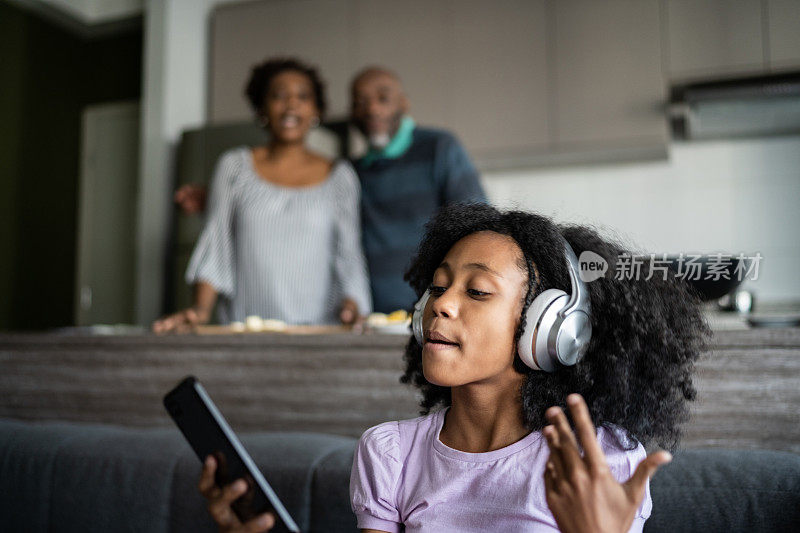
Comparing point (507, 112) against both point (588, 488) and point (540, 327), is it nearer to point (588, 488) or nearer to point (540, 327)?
point (540, 327)

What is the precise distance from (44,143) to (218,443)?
13.9 ft

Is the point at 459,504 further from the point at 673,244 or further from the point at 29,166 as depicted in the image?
the point at 29,166

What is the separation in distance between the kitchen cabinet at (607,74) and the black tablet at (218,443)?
8.69ft

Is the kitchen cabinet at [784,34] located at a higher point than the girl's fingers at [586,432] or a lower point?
higher

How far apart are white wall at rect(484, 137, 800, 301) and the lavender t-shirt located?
2.37 m

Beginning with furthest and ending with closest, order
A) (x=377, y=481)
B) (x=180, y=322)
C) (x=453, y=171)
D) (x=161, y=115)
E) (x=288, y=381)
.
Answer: (x=161, y=115), (x=453, y=171), (x=180, y=322), (x=288, y=381), (x=377, y=481)

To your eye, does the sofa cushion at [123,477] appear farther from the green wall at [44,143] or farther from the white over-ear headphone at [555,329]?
the green wall at [44,143]

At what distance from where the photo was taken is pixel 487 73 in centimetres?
332

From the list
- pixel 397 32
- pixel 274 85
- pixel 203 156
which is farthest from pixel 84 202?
pixel 274 85

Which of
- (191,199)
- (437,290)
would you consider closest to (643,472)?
(437,290)

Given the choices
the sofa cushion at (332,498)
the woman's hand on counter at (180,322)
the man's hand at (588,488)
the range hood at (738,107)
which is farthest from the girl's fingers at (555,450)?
the range hood at (738,107)

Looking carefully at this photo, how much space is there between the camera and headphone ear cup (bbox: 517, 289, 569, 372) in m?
0.77

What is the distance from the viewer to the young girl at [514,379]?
779mm

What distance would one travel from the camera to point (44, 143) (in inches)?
174
